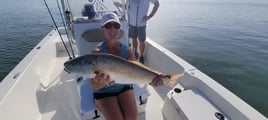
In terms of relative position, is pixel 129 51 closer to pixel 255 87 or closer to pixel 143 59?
pixel 143 59

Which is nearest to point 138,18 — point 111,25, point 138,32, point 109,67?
point 138,32

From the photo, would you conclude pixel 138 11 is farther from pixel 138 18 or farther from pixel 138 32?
pixel 138 32

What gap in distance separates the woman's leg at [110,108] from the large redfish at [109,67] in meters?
0.40

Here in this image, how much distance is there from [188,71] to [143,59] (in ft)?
5.58

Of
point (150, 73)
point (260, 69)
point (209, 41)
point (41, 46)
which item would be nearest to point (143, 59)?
point (41, 46)

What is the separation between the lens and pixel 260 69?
609 centimetres

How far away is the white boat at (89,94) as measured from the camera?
2.16 metres

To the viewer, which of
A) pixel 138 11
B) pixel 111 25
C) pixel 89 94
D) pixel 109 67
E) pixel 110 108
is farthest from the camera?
pixel 138 11

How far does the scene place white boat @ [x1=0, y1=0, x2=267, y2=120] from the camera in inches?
85.2

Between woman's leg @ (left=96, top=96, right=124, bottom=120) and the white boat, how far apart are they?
339 mm

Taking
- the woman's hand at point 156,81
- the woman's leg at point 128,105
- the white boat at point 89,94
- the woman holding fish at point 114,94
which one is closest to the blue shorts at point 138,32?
the white boat at point 89,94

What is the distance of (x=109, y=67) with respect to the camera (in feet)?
5.32

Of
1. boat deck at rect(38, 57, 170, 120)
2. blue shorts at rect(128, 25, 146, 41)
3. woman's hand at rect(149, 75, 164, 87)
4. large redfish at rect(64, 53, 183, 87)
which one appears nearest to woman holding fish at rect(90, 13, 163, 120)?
large redfish at rect(64, 53, 183, 87)

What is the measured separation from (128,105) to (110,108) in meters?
0.20
